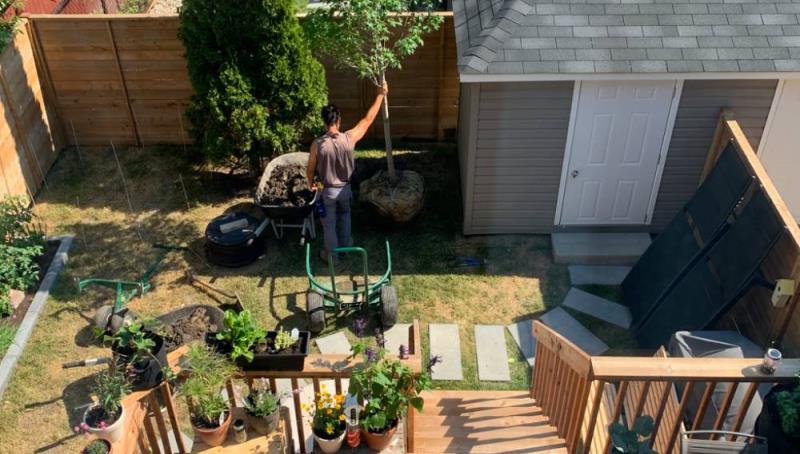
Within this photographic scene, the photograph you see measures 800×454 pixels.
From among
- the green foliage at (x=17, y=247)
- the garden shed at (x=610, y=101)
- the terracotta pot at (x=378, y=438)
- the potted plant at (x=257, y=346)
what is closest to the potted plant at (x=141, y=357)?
the potted plant at (x=257, y=346)

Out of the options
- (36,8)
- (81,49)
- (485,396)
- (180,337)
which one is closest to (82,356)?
(180,337)

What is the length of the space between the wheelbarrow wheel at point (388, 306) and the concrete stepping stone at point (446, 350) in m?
0.44

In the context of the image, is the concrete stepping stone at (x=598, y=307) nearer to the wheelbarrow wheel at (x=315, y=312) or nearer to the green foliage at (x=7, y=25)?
the wheelbarrow wheel at (x=315, y=312)

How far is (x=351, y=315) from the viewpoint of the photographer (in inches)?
305

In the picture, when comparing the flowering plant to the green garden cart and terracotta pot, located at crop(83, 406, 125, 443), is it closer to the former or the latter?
terracotta pot, located at crop(83, 406, 125, 443)

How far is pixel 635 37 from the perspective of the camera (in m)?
7.45

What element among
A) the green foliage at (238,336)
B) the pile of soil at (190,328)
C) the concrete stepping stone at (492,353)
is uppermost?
the green foliage at (238,336)

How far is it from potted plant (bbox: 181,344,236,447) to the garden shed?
4147mm

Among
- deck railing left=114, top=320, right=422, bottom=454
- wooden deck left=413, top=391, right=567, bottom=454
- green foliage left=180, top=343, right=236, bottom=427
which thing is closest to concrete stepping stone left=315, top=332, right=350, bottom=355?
wooden deck left=413, top=391, right=567, bottom=454

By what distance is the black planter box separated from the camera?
14.9ft

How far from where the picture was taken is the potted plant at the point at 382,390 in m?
4.39

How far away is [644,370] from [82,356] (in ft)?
18.3

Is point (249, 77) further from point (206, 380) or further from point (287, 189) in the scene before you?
point (206, 380)

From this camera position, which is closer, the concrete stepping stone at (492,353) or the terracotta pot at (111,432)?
the terracotta pot at (111,432)
